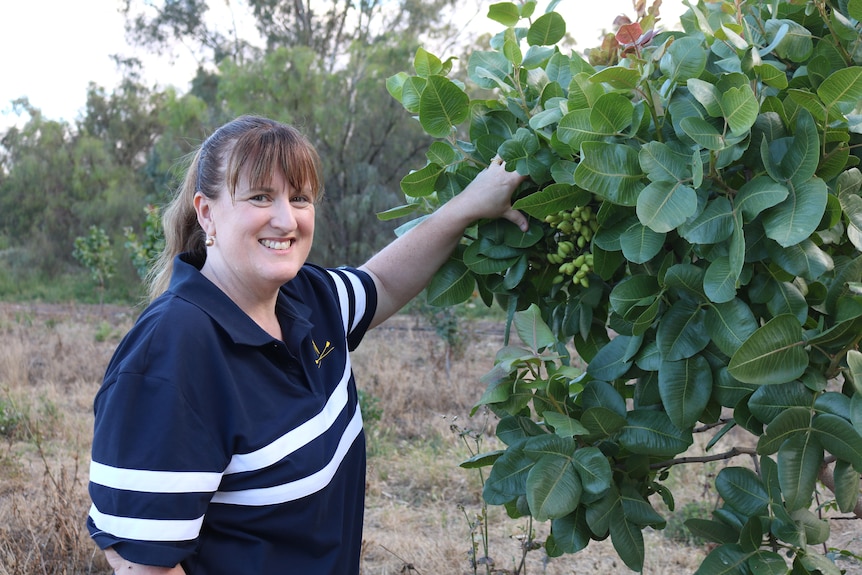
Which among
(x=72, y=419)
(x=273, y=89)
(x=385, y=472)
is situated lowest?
(x=385, y=472)

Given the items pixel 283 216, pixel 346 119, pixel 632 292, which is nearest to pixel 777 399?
pixel 632 292

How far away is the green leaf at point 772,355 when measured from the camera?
1122 mm

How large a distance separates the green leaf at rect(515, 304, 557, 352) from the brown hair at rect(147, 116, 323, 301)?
630mm

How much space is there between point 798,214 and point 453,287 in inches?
32.6

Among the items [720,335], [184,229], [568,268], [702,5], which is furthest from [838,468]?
[184,229]

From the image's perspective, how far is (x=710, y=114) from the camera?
117 centimetres

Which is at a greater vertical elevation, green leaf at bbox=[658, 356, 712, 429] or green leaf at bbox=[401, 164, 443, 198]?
green leaf at bbox=[401, 164, 443, 198]

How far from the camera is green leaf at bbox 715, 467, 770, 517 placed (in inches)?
55.1

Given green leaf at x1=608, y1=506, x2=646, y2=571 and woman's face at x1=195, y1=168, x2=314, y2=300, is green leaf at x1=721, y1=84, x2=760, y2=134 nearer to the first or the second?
green leaf at x1=608, y1=506, x2=646, y2=571

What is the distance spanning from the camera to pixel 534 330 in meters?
1.39

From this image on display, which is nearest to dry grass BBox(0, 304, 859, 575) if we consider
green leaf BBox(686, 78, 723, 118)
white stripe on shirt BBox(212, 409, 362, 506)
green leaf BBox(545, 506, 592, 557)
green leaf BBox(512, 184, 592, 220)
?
white stripe on shirt BBox(212, 409, 362, 506)

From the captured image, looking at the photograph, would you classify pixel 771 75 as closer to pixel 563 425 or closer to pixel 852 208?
pixel 852 208

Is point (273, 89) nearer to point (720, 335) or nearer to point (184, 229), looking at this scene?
point (184, 229)

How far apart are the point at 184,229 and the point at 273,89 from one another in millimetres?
13626
